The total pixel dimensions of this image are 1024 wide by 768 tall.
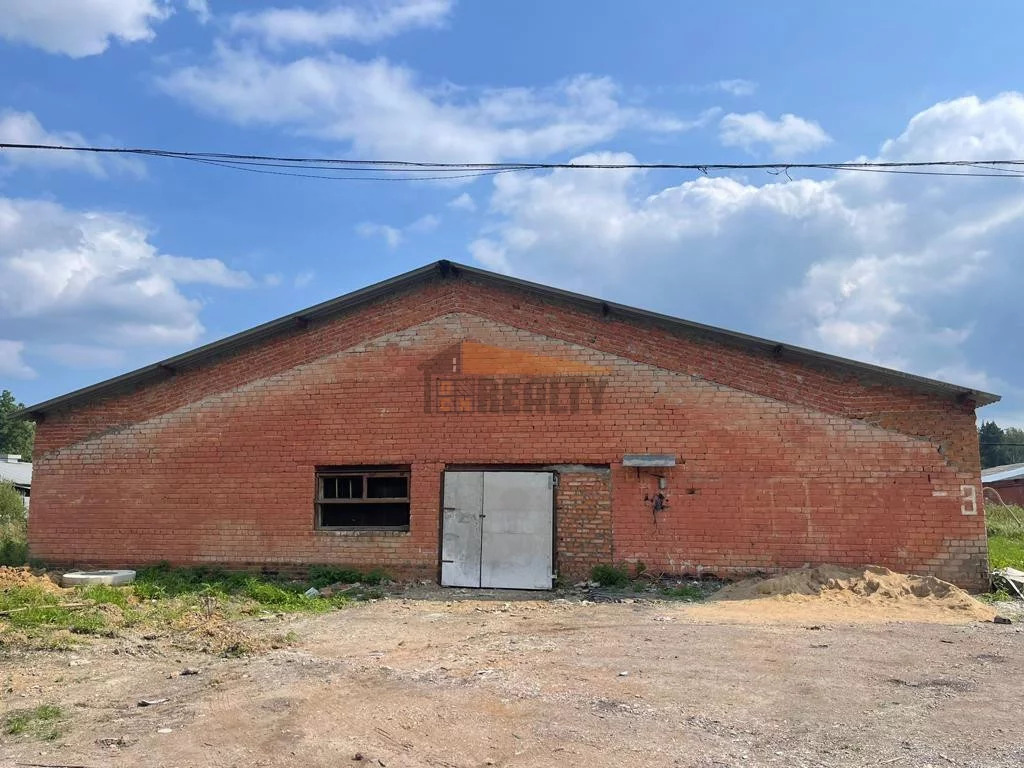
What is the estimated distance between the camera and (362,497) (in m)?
13.6

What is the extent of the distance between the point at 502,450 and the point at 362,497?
259cm

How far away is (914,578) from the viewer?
37.8 ft

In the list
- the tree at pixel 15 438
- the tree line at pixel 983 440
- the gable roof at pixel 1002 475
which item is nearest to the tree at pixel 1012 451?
the tree line at pixel 983 440

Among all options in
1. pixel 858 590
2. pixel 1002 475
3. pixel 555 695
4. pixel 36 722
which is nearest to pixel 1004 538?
pixel 858 590

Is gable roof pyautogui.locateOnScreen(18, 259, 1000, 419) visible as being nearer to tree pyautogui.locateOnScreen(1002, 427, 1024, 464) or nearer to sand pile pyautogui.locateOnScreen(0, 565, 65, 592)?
sand pile pyautogui.locateOnScreen(0, 565, 65, 592)

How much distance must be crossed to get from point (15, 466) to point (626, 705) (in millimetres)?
38357

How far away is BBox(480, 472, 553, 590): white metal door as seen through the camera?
42.2ft

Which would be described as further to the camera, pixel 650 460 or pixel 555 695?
pixel 650 460

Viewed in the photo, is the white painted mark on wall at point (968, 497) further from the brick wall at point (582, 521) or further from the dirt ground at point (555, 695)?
the brick wall at point (582, 521)

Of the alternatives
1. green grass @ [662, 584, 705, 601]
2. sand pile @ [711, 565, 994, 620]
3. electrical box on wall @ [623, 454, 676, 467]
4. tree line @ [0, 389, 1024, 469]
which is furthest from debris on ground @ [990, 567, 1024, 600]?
tree line @ [0, 389, 1024, 469]

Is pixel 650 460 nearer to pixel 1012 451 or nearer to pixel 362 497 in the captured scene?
pixel 362 497

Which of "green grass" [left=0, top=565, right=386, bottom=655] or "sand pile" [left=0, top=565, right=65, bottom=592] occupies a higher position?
"sand pile" [left=0, top=565, right=65, bottom=592]

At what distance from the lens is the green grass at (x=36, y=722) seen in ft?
18.9

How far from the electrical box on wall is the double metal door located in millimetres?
1319
